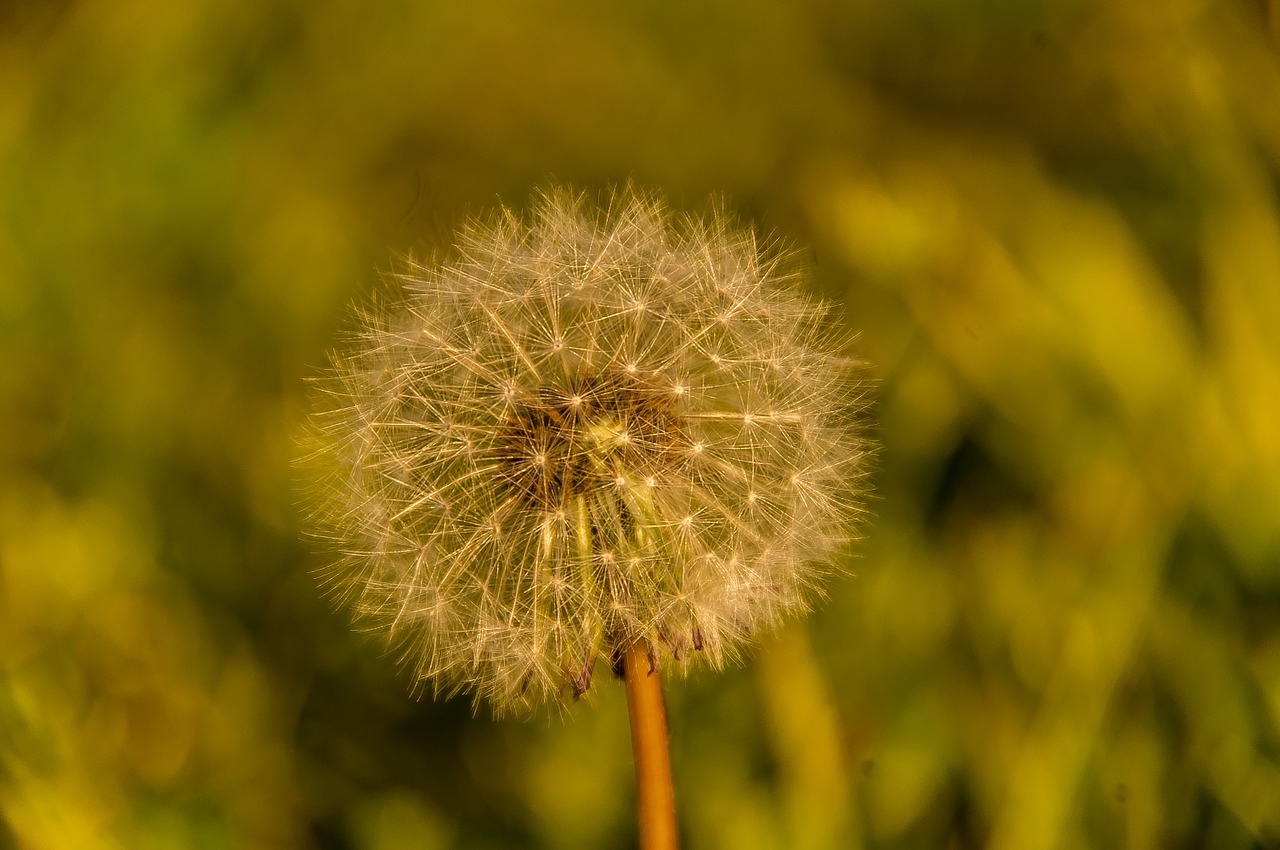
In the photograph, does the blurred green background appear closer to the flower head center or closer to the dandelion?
the dandelion

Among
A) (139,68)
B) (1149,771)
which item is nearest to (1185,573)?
(1149,771)

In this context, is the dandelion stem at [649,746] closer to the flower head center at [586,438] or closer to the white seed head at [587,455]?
the white seed head at [587,455]

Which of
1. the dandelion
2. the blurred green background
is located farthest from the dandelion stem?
the blurred green background

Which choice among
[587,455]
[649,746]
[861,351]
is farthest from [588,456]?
[861,351]

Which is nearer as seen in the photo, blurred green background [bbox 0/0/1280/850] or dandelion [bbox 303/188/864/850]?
dandelion [bbox 303/188/864/850]

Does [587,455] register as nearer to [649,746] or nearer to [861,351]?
[649,746]

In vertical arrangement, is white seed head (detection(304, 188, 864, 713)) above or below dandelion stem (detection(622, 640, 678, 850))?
above

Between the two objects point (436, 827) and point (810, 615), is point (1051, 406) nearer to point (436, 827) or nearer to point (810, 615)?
point (810, 615)

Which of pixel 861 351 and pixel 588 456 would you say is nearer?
pixel 588 456
